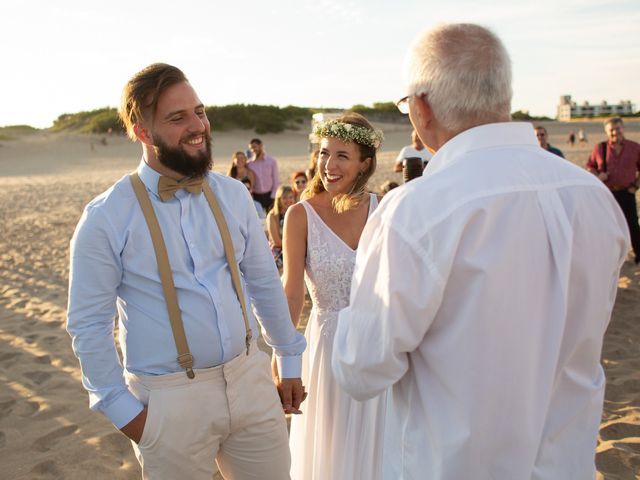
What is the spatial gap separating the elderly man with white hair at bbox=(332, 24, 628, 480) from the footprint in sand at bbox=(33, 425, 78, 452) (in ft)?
10.0

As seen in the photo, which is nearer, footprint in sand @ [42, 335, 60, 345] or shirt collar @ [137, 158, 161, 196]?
shirt collar @ [137, 158, 161, 196]

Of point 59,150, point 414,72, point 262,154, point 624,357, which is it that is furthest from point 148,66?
point 59,150

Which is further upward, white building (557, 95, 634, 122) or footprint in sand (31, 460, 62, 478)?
white building (557, 95, 634, 122)

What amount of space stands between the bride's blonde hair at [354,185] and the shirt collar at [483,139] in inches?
65.3

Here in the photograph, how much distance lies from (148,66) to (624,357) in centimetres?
466

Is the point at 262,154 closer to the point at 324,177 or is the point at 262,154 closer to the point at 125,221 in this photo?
the point at 324,177

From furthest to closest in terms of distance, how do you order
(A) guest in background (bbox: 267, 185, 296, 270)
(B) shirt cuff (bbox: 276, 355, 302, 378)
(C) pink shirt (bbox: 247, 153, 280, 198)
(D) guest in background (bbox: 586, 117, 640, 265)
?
(C) pink shirt (bbox: 247, 153, 280, 198)
(D) guest in background (bbox: 586, 117, 640, 265)
(A) guest in background (bbox: 267, 185, 296, 270)
(B) shirt cuff (bbox: 276, 355, 302, 378)

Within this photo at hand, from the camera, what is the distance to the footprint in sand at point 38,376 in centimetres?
500

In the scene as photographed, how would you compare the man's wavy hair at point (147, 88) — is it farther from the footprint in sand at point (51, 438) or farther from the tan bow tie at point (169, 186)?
the footprint in sand at point (51, 438)

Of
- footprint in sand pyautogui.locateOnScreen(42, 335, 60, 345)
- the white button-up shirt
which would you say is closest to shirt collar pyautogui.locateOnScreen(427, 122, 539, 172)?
the white button-up shirt

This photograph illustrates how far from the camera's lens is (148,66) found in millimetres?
2320

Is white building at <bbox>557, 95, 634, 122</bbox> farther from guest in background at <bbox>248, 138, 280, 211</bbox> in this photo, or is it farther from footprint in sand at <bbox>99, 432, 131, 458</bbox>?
footprint in sand at <bbox>99, 432, 131, 458</bbox>

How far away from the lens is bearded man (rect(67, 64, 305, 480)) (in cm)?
220

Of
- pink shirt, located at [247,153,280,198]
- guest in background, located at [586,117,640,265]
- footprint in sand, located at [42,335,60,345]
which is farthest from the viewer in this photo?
pink shirt, located at [247,153,280,198]
